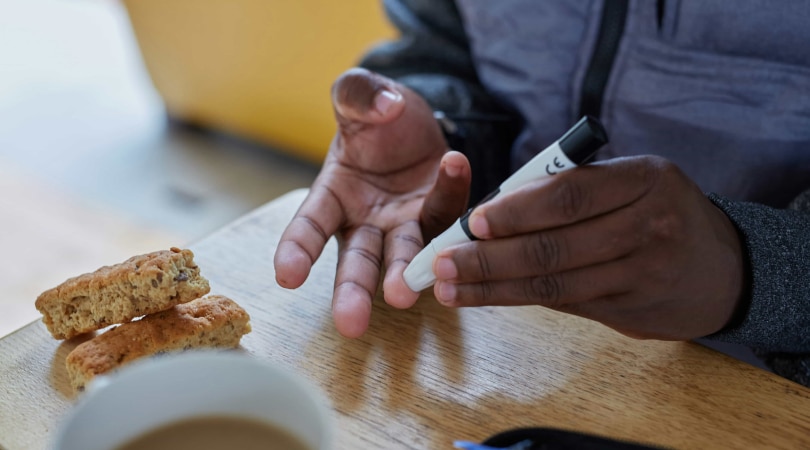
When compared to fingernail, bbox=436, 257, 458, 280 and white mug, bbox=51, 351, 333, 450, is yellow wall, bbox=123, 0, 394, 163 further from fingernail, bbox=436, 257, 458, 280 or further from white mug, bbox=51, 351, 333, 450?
white mug, bbox=51, 351, 333, 450

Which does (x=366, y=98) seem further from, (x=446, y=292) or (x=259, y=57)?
(x=259, y=57)

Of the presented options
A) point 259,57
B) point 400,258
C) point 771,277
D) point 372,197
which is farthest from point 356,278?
point 259,57

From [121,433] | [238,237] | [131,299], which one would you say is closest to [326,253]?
[238,237]

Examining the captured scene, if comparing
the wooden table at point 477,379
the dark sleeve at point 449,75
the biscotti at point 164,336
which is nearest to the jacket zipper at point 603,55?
the dark sleeve at point 449,75

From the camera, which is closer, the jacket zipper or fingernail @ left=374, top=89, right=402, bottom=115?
fingernail @ left=374, top=89, right=402, bottom=115

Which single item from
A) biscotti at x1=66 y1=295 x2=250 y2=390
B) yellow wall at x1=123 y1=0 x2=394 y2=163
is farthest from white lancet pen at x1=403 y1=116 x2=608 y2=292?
yellow wall at x1=123 y1=0 x2=394 y2=163

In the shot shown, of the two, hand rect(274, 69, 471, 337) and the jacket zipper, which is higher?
the jacket zipper

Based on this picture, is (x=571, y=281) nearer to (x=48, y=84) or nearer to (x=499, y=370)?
(x=499, y=370)
